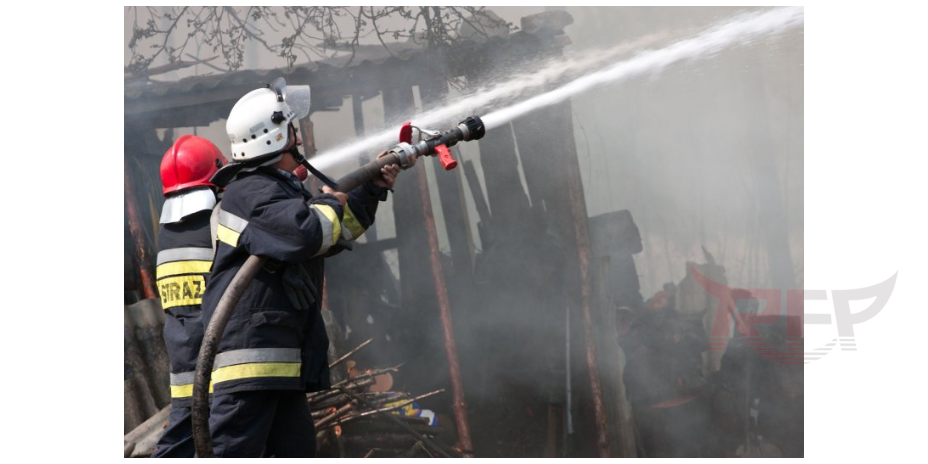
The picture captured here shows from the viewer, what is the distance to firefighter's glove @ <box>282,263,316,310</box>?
3127mm

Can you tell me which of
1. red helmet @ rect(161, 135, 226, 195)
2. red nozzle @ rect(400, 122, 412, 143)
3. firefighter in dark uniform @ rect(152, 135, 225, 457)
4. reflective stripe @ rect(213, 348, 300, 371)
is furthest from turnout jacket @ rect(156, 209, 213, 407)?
red nozzle @ rect(400, 122, 412, 143)

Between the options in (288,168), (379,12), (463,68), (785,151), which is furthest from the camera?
(785,151)

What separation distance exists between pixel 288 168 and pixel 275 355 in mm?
889

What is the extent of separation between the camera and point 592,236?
7594 mm

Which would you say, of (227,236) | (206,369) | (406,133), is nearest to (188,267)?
(227,236)

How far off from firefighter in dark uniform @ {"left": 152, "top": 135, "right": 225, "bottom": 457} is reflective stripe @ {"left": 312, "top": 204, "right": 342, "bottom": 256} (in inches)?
42.6

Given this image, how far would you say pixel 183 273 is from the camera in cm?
386

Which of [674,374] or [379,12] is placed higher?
[379,12]

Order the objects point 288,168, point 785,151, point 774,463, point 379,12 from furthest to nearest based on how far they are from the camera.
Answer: point 785,151, point 379,12, point 774,463, point 288,168

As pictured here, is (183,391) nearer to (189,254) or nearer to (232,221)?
(189,254)

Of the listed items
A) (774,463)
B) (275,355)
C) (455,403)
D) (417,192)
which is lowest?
(774,463)

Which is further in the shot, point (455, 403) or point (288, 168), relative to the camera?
point (455, 403)
